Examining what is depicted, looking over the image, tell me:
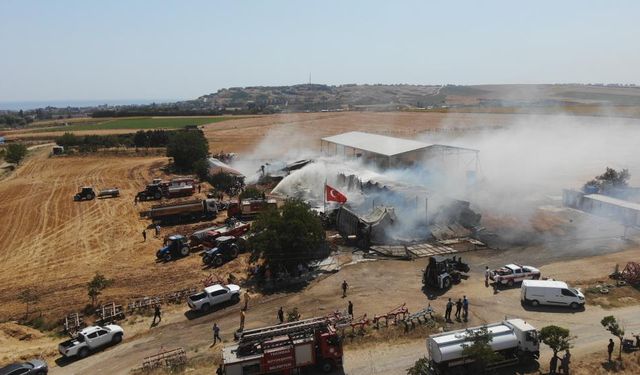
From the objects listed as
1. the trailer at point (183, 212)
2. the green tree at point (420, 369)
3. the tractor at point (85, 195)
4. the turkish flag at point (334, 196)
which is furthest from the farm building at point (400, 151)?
the green tree at point (420, 369)

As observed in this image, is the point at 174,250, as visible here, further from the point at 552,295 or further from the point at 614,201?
the point at 614,201

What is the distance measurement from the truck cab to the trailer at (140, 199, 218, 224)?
29.3 feet

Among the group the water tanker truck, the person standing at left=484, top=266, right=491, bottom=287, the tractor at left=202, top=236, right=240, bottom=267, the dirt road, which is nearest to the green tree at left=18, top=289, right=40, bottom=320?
the dirt road

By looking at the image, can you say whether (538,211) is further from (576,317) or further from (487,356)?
(487,356)

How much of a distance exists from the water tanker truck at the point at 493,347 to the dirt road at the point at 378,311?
1367mm

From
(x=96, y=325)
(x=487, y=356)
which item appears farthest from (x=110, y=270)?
(x=487, y=356)

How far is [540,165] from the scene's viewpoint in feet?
210

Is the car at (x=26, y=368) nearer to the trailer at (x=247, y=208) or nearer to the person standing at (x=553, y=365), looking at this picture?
the person standing at (x=553, y=365)

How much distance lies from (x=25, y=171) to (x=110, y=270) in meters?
56.6

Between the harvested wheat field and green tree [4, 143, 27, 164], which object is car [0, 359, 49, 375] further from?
green tree [4, 143, 27, 164]

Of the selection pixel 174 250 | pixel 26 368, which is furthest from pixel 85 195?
pixel 26 368

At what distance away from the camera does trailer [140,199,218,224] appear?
4359 centimetres

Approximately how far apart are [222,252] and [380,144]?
99.8 ft

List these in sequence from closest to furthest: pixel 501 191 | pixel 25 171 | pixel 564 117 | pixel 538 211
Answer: pixel 538 211 → pixel 501 191 → pixel 25 171 → pixel 564 117
